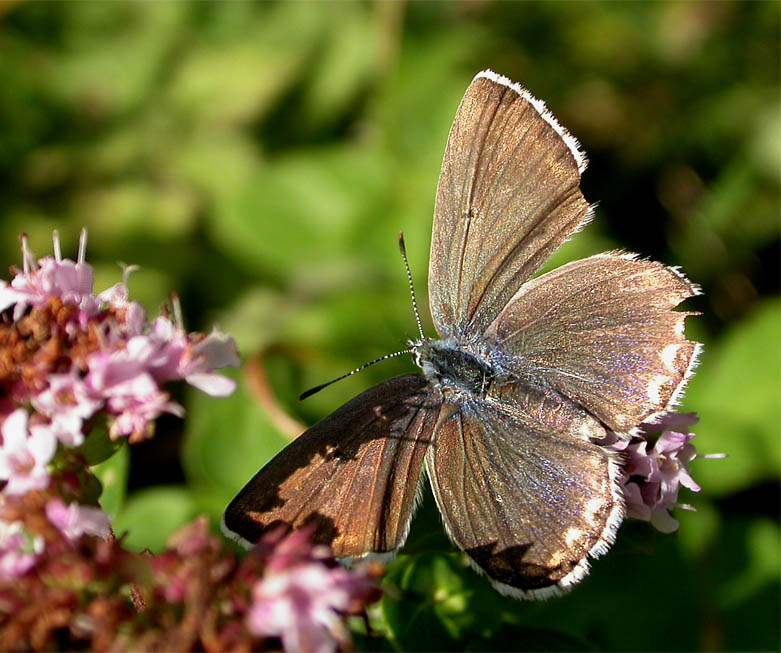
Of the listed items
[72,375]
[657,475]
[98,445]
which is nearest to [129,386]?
[72,375]

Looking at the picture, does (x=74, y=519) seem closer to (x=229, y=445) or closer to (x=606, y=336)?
(x=606, y=336)

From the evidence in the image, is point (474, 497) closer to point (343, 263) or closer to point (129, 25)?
point (343, 263)

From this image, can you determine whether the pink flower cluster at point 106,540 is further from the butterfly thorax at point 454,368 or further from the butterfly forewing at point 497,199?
the butterfly forewing at point 497,199

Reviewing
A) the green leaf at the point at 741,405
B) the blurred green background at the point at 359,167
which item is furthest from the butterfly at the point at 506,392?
the green leaf at the point at 741,405

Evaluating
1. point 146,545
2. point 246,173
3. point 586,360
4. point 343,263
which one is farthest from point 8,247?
point 586,360

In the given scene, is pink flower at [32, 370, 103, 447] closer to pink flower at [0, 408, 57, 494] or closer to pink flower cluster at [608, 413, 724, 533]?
pink flower at [0, 408, 57, 494]

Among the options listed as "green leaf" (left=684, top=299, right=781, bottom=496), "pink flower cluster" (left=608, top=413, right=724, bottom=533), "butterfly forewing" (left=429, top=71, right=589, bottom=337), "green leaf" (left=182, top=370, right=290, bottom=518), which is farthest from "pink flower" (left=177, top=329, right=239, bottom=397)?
"green leaf" (left=684, top=299, right=781, bottom=496)
